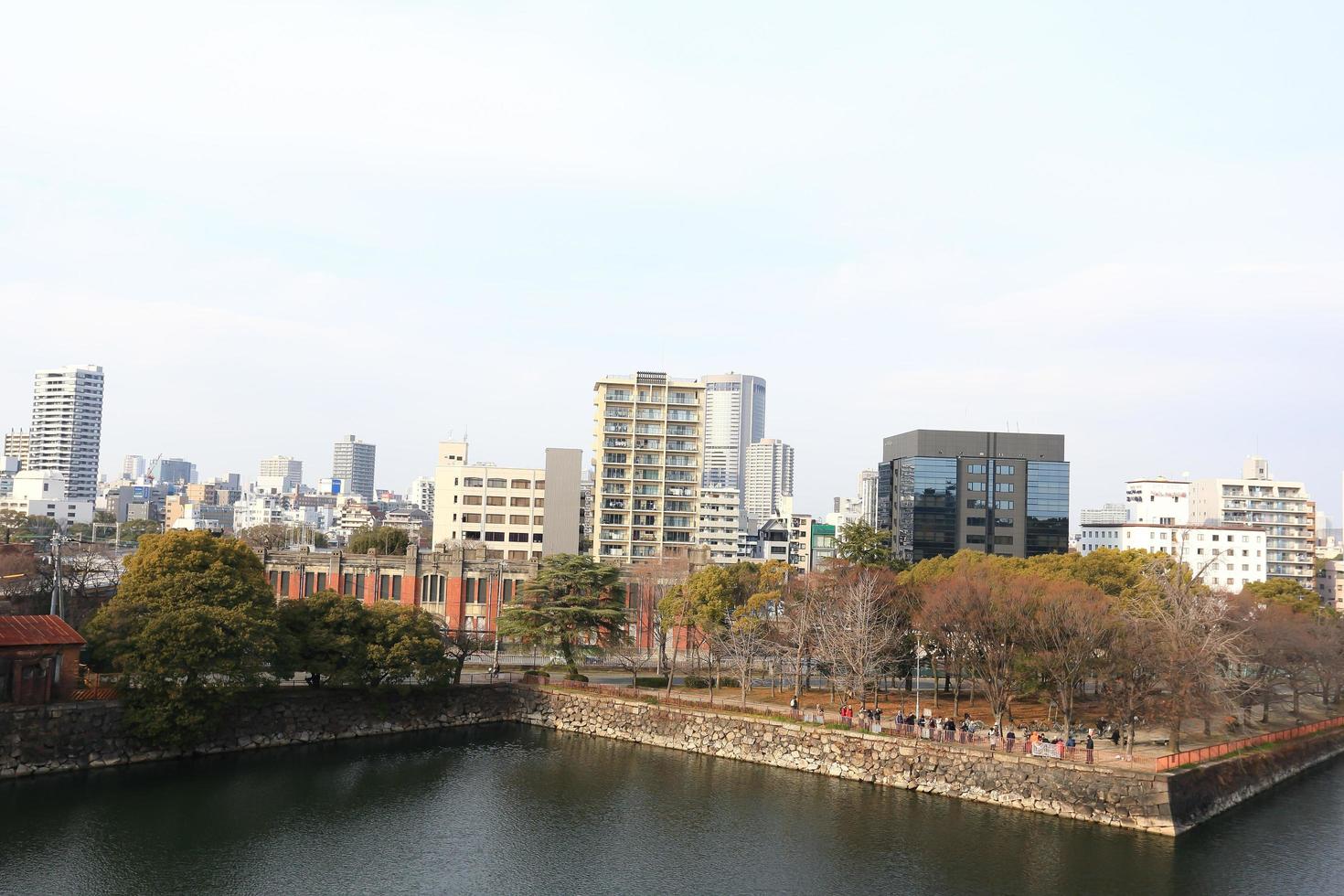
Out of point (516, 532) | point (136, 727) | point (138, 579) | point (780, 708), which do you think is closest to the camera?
point (136, 727)

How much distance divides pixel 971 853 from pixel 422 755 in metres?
30.7

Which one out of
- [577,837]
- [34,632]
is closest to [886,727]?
[577,837]

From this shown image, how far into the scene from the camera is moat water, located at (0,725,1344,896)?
38.8m

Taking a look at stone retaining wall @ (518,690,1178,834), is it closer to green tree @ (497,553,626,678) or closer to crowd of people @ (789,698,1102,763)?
crowd of people @ (789,698,1102,763)

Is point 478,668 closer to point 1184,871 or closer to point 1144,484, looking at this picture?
point 1184,871

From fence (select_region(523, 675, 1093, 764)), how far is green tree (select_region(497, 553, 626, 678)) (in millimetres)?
3159

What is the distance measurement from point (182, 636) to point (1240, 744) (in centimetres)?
5518

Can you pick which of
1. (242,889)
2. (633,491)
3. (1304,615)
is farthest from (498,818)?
(633,491)

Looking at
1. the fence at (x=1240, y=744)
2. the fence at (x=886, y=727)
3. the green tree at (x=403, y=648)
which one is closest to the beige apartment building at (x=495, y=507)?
the fence at (x=886, y=727)

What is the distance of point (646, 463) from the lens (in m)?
123

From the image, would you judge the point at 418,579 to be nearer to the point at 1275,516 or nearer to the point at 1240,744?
the point at 1240,744

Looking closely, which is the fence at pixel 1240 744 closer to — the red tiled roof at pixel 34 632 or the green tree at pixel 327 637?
the green tree at pixel 327 637

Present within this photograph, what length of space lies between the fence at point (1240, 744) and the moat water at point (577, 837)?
2902mm

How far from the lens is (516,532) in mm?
113875
